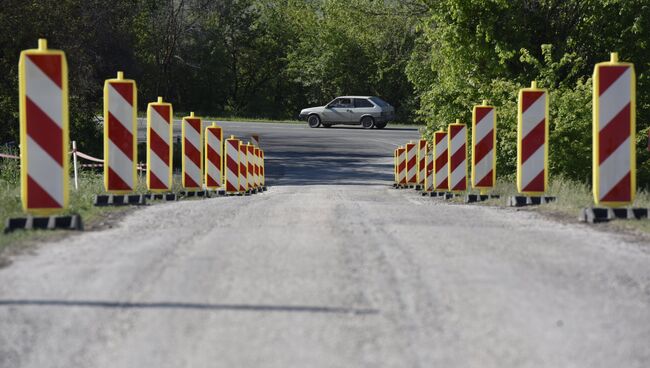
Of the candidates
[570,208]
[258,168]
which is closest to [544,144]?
[570,208]

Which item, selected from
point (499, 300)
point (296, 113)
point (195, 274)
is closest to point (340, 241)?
point (195, 274)

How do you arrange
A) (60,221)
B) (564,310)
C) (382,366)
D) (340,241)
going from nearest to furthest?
(382,366), (564,310), (340,241), (60,221)

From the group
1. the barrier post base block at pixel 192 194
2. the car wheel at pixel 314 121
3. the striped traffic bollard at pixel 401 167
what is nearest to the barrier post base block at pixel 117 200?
the barrier post base block at pixel 192 194

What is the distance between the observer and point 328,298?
18.0ft

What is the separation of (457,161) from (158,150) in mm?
4868

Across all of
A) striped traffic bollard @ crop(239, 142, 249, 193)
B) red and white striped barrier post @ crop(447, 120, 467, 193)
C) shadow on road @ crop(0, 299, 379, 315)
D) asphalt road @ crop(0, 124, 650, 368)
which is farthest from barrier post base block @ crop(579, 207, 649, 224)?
striped traffic bollard @ crop(239, 142, 249, 193)

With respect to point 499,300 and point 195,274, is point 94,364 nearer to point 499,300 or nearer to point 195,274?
point 195,274

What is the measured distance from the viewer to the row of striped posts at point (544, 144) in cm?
966

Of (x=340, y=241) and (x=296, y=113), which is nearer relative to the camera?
(x=340, y=241)

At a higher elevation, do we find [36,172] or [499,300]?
[36,172]

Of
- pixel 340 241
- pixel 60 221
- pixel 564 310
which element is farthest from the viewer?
pixel 60 221

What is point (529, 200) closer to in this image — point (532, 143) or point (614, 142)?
point (532, 143)

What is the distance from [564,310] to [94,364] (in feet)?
7.97

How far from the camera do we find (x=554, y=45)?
2469 cm
